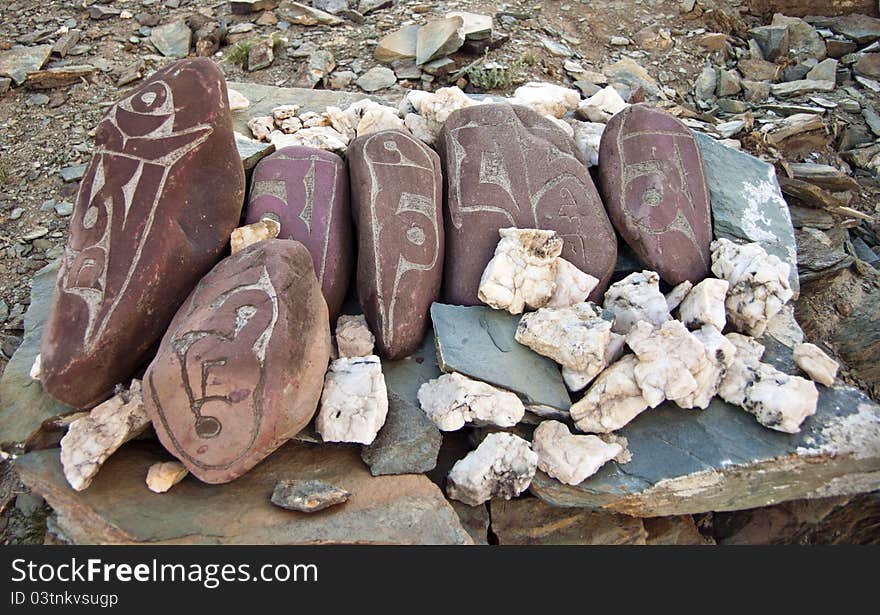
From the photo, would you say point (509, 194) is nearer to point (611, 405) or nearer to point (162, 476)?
point (611, 405)

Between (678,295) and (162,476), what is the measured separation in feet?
7.44

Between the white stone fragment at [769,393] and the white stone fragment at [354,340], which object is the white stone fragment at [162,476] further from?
the white stone fragment at [769,393]

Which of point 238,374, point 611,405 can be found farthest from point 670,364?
point 238,374

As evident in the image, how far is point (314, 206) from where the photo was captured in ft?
11.0

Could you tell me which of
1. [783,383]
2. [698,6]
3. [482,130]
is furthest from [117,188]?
[698,6]

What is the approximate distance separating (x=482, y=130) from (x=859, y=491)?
90.5 inches

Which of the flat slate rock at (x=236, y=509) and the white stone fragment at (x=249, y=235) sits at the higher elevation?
the white stone fragment at (x=249, y=235)

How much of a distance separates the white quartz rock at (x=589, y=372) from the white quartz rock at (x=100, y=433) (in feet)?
5.34

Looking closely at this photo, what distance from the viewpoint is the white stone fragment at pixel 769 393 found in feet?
9.40

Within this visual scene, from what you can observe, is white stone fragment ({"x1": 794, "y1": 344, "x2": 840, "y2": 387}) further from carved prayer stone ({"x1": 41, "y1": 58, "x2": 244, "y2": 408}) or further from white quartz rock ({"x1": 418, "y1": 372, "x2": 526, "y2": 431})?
carved prayer stone ({"x1": 41, "y1": 58, "x2": 244, "y2": 408})

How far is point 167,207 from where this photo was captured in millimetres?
3027

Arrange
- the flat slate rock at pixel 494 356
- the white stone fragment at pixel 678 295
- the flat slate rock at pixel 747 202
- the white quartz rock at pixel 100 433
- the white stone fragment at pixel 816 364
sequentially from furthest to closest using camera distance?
the flat slate rock at pixel 747 202 < the white stone fragment at pixel 678 295 < the white stone fragment at pixel 816 364 < the flat slate rock at pixel 494 356 < the white quartz rock at pixel 100 433

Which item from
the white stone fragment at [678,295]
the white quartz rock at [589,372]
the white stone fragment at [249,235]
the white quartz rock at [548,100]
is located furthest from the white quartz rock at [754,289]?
the white stone fragment at [249,235]

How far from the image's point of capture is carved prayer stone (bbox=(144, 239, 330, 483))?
2.56m
